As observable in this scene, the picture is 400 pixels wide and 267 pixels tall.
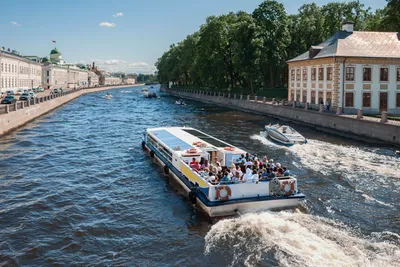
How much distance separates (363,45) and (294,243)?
40.9 meters

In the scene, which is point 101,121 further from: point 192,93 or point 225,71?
point 192,93

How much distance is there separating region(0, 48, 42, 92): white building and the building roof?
68.2 meters

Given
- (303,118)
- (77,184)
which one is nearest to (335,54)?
(303,118)

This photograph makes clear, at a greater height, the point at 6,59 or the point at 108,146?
the point at 6,59

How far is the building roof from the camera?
4828 cm

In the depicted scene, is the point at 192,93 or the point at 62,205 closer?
the point at 62,205

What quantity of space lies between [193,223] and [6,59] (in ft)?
294

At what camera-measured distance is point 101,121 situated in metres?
57.2

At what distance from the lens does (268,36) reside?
7331 cm

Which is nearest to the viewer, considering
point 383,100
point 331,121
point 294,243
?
point 294,243

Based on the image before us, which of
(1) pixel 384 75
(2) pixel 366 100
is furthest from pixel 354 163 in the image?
(1) pixel 384 75

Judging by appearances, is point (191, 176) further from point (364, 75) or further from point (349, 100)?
point (364, 75)

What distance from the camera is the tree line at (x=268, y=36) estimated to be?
235ft

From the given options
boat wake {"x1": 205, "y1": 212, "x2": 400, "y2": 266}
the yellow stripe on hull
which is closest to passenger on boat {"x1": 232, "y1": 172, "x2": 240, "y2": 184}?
the yellow stripe on hull
